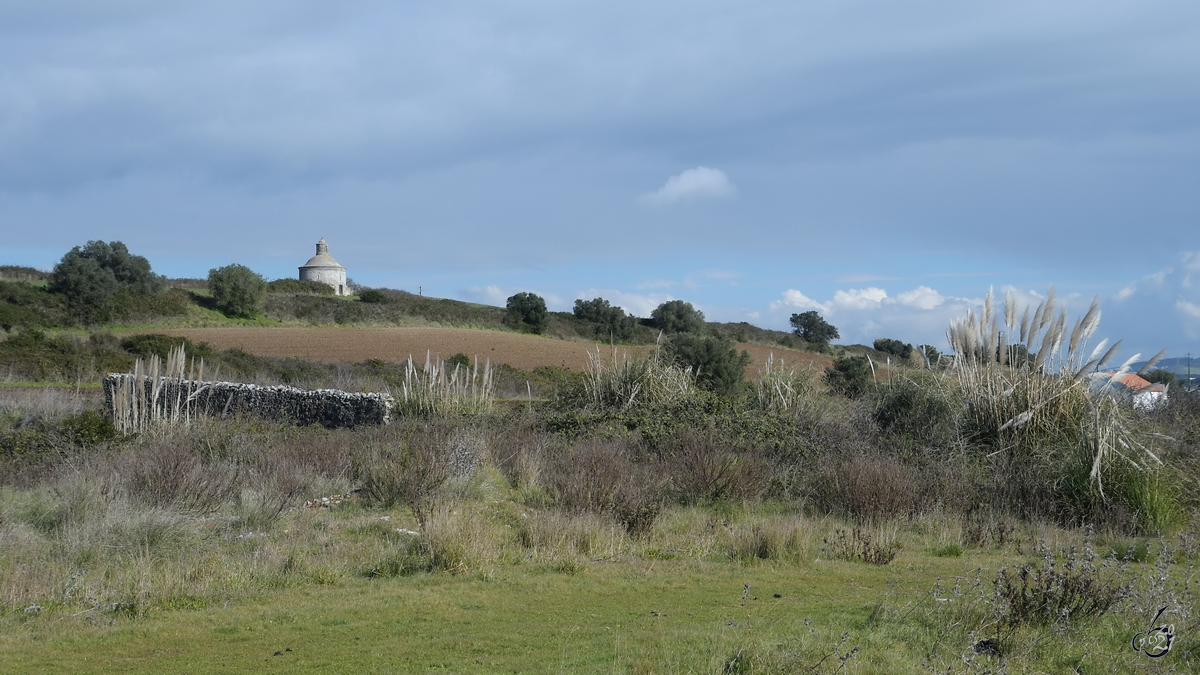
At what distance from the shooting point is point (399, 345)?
4175 centimetres

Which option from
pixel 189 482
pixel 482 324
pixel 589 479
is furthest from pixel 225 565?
pixel 482 324

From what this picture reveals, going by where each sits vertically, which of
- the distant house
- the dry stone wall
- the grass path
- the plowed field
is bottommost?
the grass path

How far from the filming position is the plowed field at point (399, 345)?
37.6 metres

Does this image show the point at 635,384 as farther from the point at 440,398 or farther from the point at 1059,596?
the point at 1059,596

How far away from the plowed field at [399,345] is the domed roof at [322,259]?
26.8 m

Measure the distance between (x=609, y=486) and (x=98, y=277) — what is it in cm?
4340

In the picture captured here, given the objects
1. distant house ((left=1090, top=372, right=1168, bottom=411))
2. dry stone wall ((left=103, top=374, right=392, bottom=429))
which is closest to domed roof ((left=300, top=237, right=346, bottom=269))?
dry stone wall ((left=103, top=374, right=392, bottom=429))

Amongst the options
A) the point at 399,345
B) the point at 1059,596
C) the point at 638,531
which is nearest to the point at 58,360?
the point at 399,345

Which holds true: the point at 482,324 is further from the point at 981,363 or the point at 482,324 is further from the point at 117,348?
the point at 981,363

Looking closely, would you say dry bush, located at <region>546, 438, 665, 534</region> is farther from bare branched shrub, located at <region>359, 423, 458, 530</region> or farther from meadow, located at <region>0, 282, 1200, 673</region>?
bare branched shrub, located at <region>359, 423, 458, 530</region>

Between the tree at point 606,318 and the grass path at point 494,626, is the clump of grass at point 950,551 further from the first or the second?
the tree at point 606,318

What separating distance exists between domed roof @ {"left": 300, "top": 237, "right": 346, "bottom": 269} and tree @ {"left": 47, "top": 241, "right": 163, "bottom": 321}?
914 inches

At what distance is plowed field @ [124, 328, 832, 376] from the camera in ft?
Result: 123

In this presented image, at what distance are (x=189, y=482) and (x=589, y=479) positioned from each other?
14.4ft
